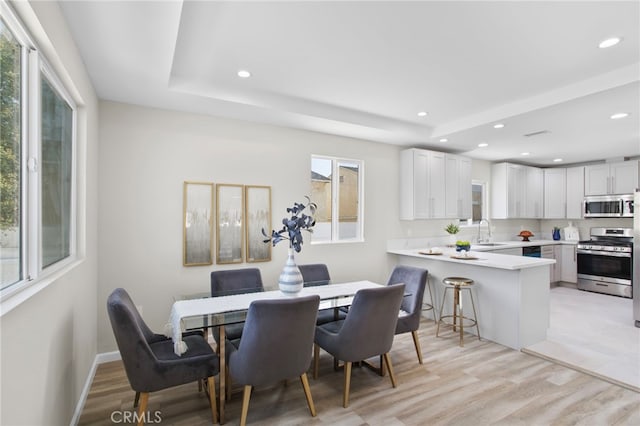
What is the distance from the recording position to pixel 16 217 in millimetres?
1536

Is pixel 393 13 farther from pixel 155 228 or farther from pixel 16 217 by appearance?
pixel 155 228

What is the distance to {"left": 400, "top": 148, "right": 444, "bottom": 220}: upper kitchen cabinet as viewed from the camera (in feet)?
16.8

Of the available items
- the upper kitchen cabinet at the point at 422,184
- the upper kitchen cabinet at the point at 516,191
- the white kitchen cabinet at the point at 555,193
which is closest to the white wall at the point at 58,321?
the upper kitchen cabinet at the point at 422,184

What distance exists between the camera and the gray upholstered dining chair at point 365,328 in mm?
2479

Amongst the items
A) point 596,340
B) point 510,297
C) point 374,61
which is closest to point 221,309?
point 374,61

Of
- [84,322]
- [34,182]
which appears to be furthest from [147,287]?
[34,182]

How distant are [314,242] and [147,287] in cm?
201

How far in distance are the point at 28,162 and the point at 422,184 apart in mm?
4614

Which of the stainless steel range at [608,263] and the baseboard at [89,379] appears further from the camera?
the stainless steel range at [608,263]

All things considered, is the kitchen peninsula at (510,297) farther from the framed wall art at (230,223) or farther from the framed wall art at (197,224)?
the framed wall art at (197,224)

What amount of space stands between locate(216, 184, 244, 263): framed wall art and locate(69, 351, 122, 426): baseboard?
1.31 metres

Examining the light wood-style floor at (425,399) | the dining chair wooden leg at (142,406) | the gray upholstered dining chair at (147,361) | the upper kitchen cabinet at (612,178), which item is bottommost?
the light wood-style floor at (425,399)

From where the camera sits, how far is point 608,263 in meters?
5.92

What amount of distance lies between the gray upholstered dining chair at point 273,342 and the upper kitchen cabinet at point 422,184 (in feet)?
11.0
